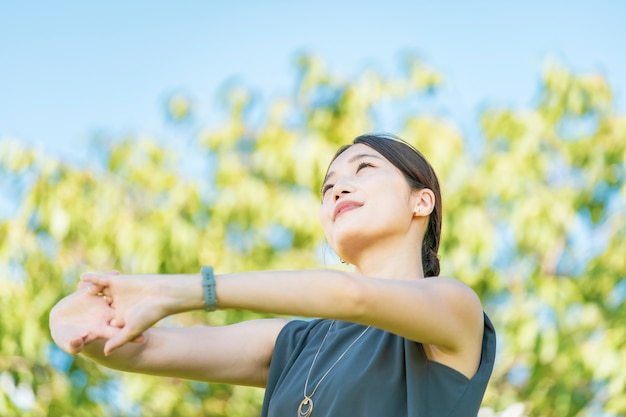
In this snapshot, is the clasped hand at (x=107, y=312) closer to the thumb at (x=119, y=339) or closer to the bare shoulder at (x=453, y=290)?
the thumb at (x=119, y=339)

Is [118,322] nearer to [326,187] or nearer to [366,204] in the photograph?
[366,204]

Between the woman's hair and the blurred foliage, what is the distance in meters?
2.59

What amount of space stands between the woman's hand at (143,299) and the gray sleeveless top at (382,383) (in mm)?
559

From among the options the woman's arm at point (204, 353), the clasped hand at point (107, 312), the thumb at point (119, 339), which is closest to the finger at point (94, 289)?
the clasped hand at point (107, 312)

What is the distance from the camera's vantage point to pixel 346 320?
1.85 meters

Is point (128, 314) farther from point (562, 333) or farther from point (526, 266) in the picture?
point (526, 266)

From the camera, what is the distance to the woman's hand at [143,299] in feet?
5.59

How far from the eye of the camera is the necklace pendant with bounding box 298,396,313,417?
2.20 metres

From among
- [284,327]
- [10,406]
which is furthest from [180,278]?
[10,406]

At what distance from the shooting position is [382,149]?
8.22 ft

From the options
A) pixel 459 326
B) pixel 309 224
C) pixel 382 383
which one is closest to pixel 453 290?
pixel 459 326

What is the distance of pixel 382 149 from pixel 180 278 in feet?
3.02

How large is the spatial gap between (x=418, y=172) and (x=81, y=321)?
3.14 feet

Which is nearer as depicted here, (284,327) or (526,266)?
(284,327)
